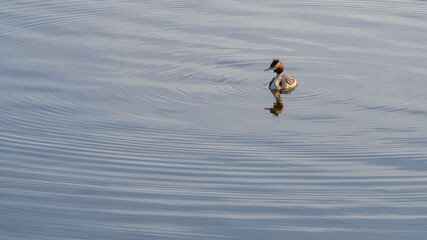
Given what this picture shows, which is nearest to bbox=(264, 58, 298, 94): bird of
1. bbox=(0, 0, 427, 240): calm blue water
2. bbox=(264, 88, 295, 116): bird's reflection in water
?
bbox=(264, 88, 295, 116): bird's reflection in water

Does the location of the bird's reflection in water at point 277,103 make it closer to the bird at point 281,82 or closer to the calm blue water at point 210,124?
the bird at point 281,82

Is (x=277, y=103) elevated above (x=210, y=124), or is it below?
above

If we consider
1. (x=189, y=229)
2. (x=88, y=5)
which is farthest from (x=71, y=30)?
(x=189, y=229)

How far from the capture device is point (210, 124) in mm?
15328

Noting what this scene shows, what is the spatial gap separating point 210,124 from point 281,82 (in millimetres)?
3340

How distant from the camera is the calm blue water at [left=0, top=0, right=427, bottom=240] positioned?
1113 centimetres

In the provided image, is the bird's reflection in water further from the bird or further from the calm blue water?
the calm blue water

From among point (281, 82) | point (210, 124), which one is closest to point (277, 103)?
point (281, 82)

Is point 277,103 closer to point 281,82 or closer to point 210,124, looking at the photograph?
point 281,82

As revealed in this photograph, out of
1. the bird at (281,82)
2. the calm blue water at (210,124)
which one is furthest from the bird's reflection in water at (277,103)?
the calm blue water at (210,124)

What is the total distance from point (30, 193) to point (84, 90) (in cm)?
590

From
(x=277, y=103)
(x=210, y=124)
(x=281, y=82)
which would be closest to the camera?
(x=210, y=124)

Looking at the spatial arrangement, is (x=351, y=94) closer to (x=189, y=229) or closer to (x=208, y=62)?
(x=208, y=62)

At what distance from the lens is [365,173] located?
12875mm
